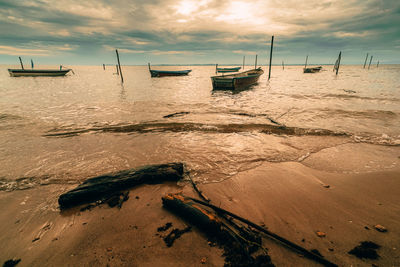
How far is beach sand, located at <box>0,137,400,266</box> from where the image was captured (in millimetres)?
2434

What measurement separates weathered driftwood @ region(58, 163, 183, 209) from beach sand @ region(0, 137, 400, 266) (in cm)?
21

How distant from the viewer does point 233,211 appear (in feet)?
10.8

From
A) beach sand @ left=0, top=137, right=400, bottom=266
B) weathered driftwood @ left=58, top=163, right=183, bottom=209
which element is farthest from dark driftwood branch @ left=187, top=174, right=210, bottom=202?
weathered driftwood @ left=58, top=163, right=183, bottom=209

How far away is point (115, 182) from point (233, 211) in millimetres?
2721

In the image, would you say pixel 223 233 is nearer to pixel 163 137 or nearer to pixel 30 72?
pixel 163 137

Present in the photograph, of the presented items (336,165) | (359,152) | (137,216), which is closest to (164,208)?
(137,216)

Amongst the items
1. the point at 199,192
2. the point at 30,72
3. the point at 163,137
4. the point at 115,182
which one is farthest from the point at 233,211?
the point at 30,72

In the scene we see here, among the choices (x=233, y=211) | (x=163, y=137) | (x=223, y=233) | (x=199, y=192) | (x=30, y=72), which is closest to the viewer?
(x=223, y=233)

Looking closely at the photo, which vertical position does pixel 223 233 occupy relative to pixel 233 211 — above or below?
above

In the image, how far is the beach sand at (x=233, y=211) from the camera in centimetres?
243

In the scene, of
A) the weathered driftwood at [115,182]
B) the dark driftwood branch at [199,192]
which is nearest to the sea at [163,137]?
the dark driftwood branch at [199,192]

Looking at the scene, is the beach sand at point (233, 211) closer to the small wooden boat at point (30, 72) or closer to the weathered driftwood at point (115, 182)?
→ the weathered driftwood at point (115, 182)

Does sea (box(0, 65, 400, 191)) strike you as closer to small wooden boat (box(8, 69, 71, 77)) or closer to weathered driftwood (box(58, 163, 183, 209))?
weathered driftwood (box(58, 163, 183, 209))

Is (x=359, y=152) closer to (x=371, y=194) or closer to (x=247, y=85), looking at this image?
(x=371, y=194)
